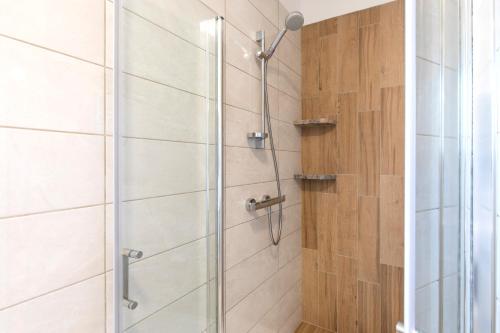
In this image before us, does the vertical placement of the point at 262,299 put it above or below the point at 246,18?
below

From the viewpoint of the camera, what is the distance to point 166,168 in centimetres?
89

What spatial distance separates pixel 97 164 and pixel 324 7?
6.30 feet

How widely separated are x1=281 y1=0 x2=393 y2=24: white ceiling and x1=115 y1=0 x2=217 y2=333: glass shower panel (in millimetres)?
1196

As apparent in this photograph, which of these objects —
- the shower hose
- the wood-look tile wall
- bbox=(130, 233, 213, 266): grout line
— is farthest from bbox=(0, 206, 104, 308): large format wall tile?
the wood-look tile wall

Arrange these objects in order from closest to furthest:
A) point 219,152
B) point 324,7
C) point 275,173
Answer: point 219,152 → point 275,173 → point 324,7

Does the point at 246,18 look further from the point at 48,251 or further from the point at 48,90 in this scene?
the point at 48,251

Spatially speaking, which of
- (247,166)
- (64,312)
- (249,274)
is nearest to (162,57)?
(247,166)

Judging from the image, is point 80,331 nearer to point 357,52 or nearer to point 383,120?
point 383,120

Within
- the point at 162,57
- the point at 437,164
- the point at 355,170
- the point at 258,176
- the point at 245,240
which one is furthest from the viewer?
the point at 355,170

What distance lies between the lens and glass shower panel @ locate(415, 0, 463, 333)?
58 centimetres

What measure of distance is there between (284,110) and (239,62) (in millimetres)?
546

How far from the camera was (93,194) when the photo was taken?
71 centimetres

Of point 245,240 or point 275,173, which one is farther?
point 275,173

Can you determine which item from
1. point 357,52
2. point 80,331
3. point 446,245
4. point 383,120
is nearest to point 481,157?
point 446,245
